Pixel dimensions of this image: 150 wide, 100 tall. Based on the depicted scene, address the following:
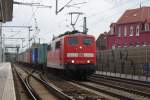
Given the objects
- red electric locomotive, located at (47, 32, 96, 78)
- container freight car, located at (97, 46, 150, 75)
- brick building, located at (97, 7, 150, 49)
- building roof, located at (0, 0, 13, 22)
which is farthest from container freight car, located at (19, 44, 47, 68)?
brick building, located at (97, 7, 150, 49)

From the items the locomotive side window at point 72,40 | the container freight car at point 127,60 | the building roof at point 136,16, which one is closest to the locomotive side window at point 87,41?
the locomotive side window at point 72,40

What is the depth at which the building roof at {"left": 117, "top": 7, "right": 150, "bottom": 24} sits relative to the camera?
81.7m

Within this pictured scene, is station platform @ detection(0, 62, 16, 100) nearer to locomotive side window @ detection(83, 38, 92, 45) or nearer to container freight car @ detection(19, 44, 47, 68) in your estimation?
locomotive side window @ detection(83, 38, 92, 45)

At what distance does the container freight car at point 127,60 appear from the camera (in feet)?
113

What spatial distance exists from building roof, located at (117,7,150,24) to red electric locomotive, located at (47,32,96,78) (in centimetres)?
4967

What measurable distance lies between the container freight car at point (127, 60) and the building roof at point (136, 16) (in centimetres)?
3635

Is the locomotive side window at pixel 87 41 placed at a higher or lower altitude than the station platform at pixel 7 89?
higher

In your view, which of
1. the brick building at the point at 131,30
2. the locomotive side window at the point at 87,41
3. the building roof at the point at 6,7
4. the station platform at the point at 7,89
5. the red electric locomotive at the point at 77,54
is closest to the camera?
the station platform at the point at 7,89

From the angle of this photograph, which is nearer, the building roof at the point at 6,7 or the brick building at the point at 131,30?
the building roof at the point at 6,7

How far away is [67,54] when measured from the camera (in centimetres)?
3022

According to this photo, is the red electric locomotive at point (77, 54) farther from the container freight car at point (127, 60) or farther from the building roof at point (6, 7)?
the building roof at point (6, 7)

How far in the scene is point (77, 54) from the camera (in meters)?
30.2

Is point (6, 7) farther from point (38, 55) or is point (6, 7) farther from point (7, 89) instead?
point (38, 55)

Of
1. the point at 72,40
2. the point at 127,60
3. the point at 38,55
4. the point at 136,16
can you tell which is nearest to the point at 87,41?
the point at 72,40
